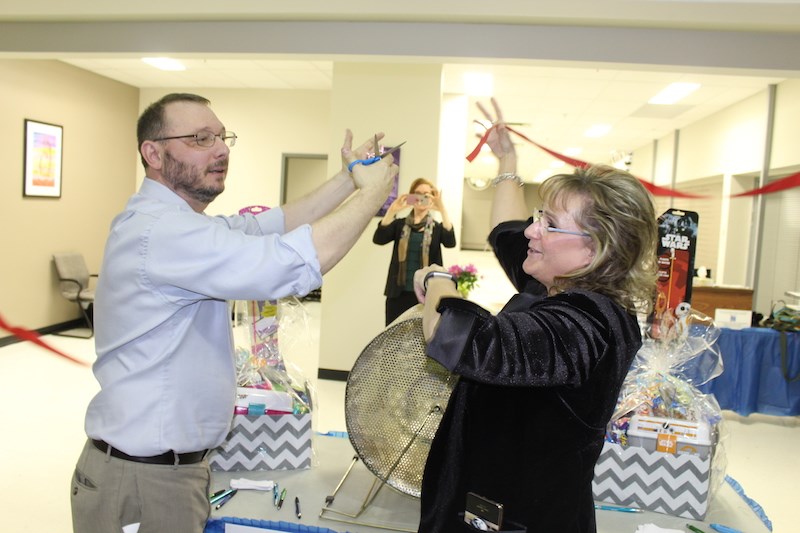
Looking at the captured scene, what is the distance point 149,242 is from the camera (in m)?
1.26

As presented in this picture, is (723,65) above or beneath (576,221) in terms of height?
above

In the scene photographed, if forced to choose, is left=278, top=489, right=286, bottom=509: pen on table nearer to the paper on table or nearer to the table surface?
the table surface

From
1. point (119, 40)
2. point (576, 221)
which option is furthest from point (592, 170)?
point (119, 40)

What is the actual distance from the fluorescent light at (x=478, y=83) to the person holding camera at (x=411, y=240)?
7.15ft

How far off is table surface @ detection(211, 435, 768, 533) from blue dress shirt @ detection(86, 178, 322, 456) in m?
0.36

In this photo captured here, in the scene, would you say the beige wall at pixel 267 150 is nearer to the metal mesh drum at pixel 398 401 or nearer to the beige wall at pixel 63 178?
the beige wall at pixel 63 178

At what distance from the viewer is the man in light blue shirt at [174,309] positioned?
47.8 inches

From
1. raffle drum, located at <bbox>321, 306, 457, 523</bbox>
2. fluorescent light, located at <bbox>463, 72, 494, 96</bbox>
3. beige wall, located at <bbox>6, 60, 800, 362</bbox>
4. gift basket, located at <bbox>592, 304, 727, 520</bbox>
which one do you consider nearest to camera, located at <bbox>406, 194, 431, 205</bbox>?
beige wall, located at <bbox>6, 60, 800, 362</bbox>

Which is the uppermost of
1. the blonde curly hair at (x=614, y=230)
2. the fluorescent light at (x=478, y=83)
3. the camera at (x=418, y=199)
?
the fluorescent light at (x=478, y=83)

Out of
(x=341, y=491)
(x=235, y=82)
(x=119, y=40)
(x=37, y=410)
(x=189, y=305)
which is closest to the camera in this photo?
(x=189, y=305)

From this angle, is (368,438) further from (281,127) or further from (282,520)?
(281,127)

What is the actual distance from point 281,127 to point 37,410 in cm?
473

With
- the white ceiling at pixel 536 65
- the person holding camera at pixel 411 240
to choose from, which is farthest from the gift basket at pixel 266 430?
the person holding camera at pixel 411 240

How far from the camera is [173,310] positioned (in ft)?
4.32
